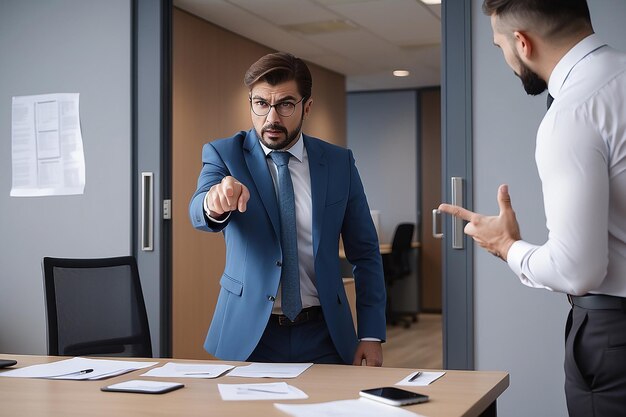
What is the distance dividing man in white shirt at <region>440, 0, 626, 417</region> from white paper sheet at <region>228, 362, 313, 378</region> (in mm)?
563

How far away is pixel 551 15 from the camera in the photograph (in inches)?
56.8

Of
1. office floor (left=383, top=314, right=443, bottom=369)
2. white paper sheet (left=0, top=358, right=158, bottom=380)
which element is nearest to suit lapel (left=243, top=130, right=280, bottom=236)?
white paper sheet (left=0, top=358, right=158, bottom=380)

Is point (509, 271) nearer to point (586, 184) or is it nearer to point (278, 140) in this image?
point (278, 140)

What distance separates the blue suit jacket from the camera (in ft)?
6.75

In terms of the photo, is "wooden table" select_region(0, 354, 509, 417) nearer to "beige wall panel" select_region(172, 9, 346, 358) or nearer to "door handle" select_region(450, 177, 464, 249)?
"door handle" select_region(450, 177, 464, 249)

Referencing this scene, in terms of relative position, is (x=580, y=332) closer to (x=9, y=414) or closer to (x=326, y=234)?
(x=326, y=234)

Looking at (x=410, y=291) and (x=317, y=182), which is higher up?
(x=317, y=182)

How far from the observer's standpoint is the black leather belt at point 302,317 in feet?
6.77

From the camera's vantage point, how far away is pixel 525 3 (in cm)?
144

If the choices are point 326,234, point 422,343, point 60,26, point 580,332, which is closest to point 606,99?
point 580,332

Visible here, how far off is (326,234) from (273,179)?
22 cm

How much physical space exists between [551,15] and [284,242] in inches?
38.3

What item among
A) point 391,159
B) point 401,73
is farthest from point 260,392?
point 391,159

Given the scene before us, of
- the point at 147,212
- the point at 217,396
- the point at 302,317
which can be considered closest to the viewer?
the point at 217,396
